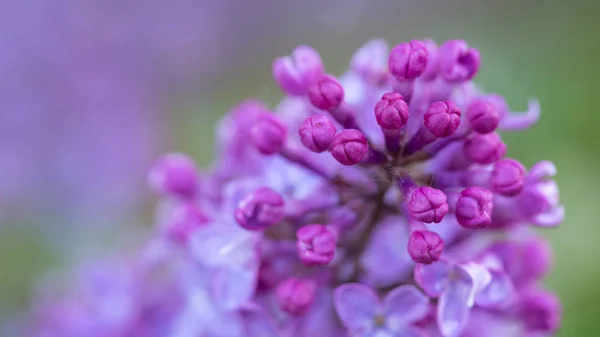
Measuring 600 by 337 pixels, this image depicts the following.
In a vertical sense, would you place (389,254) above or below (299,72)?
below

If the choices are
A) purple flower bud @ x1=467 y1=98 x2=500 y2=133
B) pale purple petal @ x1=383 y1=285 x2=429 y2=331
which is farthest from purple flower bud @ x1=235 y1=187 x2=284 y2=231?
purple flower bud @ x1=467 y1=98 x2=500 y2=133

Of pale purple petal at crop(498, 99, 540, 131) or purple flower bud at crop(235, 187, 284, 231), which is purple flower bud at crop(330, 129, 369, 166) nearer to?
purple flower bud at crop(235, 187, 284, 231)

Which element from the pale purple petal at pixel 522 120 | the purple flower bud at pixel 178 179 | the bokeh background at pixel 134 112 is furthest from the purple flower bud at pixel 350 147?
the bokeh background at pixel 134 112

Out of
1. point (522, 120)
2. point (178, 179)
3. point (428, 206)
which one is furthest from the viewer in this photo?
point (178, 179)

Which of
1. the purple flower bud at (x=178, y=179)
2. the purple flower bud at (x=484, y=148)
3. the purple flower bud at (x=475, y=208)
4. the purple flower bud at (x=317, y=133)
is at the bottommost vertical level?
the purple flower bud at (x=475, y=208)

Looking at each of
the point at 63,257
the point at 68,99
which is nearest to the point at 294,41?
the point at 68,99

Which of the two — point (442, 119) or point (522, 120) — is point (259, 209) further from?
point (522, 120)

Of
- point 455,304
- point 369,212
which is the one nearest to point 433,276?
point 455,304

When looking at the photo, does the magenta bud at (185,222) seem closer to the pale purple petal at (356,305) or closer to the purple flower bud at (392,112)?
the pale purple petal at (356,305)
